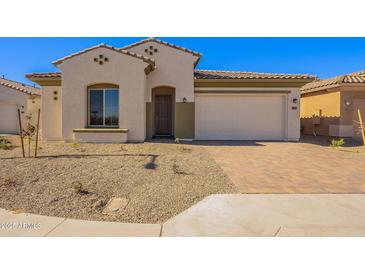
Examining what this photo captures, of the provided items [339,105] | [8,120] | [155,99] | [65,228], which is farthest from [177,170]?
[8,120]

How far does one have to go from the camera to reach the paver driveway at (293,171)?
5617 mm

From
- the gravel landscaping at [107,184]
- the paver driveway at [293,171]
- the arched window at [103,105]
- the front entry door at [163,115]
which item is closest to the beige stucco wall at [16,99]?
the arched window at [103,105]

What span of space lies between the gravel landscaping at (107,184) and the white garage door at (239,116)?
19.7 feet

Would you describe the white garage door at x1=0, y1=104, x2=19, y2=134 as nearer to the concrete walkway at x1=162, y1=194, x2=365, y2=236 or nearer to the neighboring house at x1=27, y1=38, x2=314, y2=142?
the neighboring house at x1=27, y1=38, x2=314, y2=142

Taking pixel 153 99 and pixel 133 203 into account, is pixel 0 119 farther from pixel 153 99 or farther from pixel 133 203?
pixel 133 203

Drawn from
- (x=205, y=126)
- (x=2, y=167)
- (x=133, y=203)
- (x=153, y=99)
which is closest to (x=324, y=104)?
(x=205, y=126)

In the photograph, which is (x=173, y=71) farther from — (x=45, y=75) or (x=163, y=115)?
(x=45, y=75)

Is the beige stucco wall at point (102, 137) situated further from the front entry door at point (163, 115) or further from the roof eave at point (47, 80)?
the front entry door at point (163, 115)

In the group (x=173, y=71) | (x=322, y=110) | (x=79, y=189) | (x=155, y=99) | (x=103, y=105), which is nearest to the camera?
(x=79, y=189)

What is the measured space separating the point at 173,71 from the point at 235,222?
11216mm

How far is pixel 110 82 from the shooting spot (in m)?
12.0

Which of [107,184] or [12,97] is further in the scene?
[12,97]

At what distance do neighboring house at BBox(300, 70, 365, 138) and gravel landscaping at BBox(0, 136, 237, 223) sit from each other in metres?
13.2

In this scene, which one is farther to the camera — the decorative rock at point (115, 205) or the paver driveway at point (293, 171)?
the paver driveway at point (293, 171)
